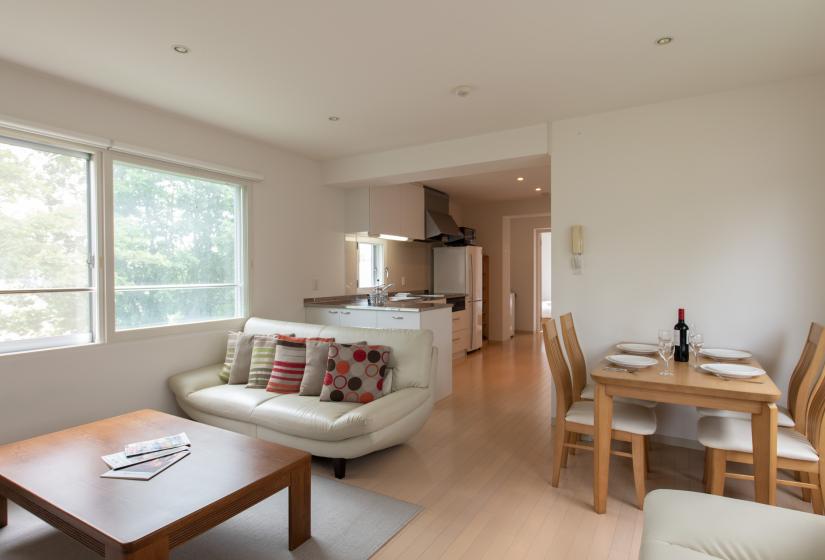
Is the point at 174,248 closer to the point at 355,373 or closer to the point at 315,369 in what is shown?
the point at 315,369

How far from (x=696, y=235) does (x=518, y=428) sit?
2.00 metres

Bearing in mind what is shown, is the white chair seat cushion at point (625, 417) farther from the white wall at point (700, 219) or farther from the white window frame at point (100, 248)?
the white window frame at point (100, 248)

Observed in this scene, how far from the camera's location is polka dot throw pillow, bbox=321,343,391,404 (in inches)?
121

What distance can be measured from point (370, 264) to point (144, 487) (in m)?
4.39

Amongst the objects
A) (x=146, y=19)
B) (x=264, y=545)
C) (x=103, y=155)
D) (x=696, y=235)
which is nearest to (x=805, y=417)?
(x=696, y=235)

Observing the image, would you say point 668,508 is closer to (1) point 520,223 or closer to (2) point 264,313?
(2) point 264,313

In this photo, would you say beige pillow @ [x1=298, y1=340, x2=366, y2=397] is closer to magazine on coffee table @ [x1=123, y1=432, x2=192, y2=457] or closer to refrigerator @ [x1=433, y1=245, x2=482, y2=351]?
magazine on coffee table @ [x1=123, y1=432, x2=192, y2=457]

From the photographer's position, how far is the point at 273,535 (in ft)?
7.27

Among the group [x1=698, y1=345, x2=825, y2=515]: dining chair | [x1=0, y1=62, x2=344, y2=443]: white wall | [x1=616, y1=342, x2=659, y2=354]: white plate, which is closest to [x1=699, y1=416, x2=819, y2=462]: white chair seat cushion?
[x1=698, y1=345, x2=825, y2=515]: dining chair

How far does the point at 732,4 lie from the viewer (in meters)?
2.12

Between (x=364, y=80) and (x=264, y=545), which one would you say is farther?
(x=364, y=80)

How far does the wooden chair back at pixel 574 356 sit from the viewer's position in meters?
3.06

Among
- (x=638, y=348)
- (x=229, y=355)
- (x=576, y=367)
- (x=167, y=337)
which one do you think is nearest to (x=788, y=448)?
(x=638, y=348)

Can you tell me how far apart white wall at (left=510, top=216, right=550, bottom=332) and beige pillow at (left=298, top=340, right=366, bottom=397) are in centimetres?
623
